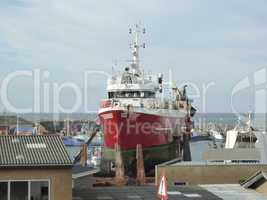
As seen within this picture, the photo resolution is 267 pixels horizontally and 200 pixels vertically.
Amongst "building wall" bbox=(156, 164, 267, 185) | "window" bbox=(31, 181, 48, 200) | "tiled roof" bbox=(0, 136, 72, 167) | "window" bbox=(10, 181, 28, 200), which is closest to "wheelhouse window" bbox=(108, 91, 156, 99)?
"building wall" bbox=(156, 164, 267, 185)

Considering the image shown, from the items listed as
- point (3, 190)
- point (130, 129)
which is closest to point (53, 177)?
point (3, 190)

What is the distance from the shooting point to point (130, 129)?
4919cm

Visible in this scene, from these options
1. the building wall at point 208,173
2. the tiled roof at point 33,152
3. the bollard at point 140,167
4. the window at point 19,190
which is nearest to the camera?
the window at point 19,190

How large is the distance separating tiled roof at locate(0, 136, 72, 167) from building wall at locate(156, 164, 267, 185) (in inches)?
505

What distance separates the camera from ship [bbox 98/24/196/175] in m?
49.4

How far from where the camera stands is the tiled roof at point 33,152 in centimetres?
1912

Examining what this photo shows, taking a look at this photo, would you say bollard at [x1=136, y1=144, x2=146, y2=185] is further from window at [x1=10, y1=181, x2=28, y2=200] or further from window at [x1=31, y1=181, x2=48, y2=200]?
window at [x1=10, y1=181, x2=28, y2=200]

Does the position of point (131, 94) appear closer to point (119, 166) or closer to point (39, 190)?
point (119, 166)

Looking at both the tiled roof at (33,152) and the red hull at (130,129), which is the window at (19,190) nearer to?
the tiled roof at (33,152)

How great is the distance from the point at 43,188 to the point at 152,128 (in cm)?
3163

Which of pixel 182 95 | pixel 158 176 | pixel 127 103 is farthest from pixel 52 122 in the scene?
pixel 158 176

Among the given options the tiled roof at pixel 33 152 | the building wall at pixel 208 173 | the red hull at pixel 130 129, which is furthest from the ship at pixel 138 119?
the tiled roof at pixel 33 152

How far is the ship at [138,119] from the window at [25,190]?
29.7 m

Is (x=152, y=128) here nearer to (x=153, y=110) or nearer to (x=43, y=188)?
Result: (x=153, y=110)
